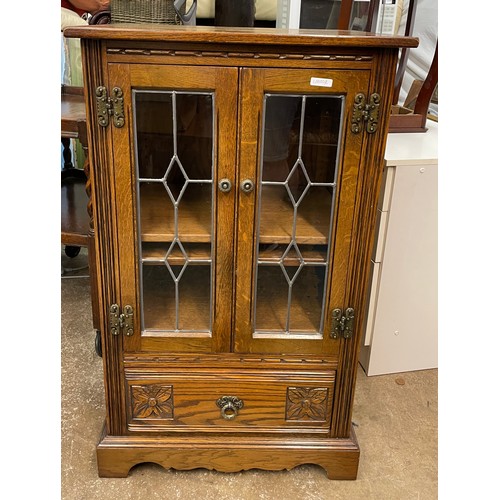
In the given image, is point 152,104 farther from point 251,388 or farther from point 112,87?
point 251,388

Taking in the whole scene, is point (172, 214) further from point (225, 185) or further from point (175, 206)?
point (225, 185)

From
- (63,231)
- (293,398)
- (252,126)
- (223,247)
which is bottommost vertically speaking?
(293,398)

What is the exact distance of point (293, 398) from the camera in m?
1.30

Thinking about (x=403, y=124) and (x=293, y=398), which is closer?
(x=293, y=398)

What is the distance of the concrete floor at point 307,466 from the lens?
131cm

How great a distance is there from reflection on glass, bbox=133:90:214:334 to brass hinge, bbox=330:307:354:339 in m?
0.30

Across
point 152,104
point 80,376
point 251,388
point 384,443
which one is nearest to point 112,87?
point 152,104

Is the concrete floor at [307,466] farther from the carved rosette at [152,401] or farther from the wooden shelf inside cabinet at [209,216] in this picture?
the wooden shelf inside cabinet at [209,216]

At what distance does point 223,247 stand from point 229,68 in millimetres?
384

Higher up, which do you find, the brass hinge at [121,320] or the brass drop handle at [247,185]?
the brass drop handle at [247,185]

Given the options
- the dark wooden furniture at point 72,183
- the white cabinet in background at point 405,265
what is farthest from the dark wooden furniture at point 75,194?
the white cabinet in background at point 405,265

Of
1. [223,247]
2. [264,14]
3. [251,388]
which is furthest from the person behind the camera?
[264,14]

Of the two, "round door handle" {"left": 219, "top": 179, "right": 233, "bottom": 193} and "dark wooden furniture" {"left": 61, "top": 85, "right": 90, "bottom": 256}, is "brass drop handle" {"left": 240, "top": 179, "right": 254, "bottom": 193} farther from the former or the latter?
"dark wooden furniture" {"left": 61, "top": 85, "right": 90, "bottom": 256}

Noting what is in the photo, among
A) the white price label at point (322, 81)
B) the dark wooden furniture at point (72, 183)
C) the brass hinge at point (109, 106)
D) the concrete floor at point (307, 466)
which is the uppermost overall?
the white price label at point (322, 81)
